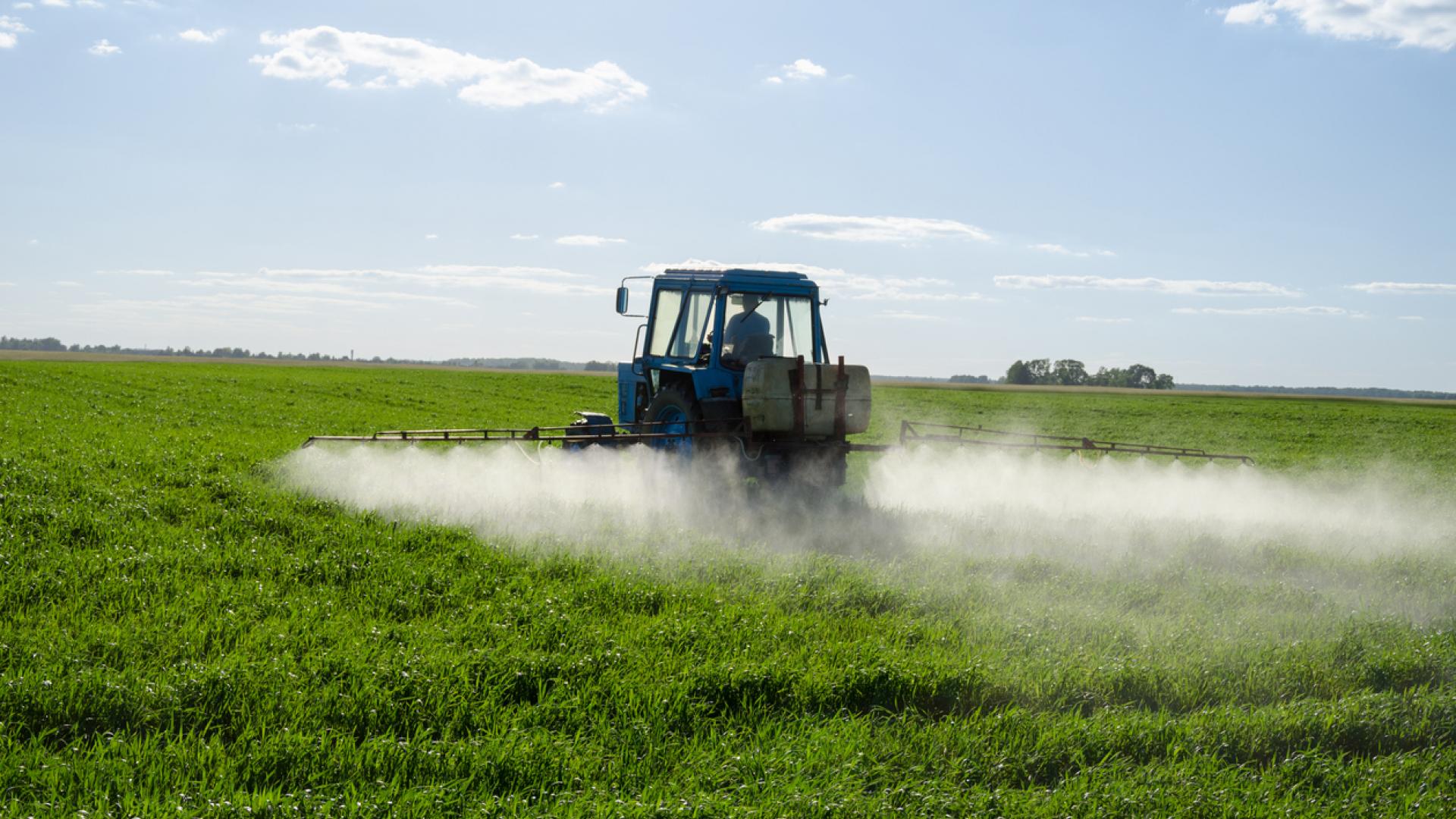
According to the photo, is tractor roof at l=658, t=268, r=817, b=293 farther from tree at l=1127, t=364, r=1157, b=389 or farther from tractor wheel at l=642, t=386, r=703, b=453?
tree at l=1127, t=364, r=1157, b=389

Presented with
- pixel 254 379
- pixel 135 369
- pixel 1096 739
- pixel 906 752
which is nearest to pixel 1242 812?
pixel 1096 739

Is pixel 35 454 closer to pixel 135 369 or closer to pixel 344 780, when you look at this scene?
pixel 344 780

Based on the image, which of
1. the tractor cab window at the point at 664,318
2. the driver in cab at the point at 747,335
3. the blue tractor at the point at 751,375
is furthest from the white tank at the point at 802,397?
the tractor cab window at the point at 664,318

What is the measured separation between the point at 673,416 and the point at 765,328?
60.6 inches

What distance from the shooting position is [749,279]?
41.1 feet

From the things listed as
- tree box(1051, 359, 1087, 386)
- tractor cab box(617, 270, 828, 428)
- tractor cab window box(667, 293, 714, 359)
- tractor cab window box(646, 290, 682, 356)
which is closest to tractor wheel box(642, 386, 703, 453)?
tractor cab box(617, 270, 828, 428)

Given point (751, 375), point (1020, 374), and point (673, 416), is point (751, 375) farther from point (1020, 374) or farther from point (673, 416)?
point (1020, 374)

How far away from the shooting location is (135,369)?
144 ft

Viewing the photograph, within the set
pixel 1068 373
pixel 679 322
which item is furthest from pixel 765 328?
pixel 1068 373

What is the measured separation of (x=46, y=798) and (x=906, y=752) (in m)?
3.74

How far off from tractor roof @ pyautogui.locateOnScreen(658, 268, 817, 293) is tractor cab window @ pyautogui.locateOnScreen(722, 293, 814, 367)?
11 cm

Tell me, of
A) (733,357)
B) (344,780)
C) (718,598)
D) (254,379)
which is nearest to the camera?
(344,780)

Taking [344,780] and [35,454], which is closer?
[344,780]

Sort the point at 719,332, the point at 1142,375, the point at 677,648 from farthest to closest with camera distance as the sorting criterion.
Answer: the point at 1142,375 < the point at 719,332 < the point at 677,648
